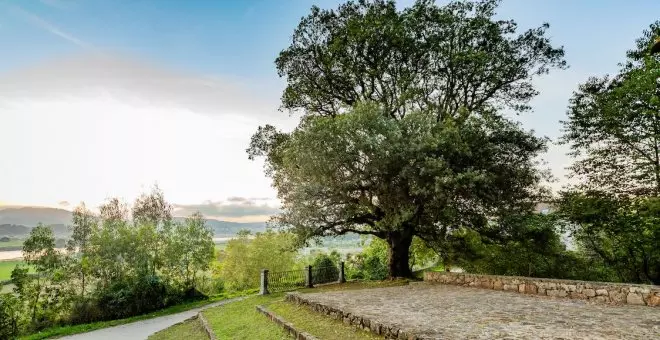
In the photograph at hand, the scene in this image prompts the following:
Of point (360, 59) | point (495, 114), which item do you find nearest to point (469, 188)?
point (495, 114)

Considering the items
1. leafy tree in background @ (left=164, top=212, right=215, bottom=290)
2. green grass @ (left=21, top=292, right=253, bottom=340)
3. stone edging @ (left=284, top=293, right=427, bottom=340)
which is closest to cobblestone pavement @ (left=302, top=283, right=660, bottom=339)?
stone edging @ (left=284, top=293, right=427, bottom=340)

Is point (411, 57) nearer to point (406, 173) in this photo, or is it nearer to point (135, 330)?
point (406, 173)

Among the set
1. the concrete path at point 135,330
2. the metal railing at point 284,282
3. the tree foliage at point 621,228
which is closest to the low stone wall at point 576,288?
the tree foliage at point 621,228

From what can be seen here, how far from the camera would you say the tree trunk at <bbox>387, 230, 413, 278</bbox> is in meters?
20.2

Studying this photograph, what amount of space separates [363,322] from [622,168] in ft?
49.8

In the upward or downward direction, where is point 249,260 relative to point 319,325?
downward

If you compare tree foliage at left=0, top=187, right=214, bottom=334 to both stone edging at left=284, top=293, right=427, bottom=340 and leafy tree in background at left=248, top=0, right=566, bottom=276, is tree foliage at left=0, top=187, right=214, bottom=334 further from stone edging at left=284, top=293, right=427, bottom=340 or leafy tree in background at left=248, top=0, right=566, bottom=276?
stone edging at left=284, top=293, right=427, bottom=340

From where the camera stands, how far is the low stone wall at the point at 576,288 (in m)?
9.82

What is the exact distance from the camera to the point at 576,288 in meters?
11.3

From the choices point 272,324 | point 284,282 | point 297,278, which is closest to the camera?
point 272,324

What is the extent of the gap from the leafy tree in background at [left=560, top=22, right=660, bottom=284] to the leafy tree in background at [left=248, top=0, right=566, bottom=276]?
220 centimetres

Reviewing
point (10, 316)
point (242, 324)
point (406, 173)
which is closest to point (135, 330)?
point (10, 316)

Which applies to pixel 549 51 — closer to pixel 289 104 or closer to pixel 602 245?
pixel 602 245

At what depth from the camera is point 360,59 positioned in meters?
19.2
